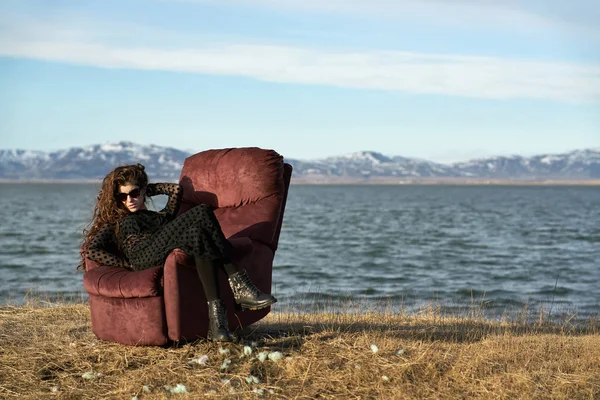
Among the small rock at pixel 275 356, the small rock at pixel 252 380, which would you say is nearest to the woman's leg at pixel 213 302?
the small rock at pixel 275 356

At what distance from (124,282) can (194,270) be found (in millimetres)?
578

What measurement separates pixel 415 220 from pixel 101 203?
1771 inches

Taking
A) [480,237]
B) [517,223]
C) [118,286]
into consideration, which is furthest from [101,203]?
[517,223]

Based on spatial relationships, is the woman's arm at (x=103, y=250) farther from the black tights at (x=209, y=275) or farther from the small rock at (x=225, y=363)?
the small rock at (x=225, y=363)

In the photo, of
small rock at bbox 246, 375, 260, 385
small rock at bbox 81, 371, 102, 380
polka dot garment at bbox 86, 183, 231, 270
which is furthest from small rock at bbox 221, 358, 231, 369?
small rock at bbox 81, 371, 102, 380

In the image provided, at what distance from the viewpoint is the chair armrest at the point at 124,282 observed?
20.2 ft

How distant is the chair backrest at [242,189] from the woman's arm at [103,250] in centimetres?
89

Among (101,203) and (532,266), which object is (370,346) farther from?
(532,266)

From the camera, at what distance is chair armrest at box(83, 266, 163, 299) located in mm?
6172

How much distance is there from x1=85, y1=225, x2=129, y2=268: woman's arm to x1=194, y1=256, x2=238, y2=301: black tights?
0.93 m

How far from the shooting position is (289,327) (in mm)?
7578

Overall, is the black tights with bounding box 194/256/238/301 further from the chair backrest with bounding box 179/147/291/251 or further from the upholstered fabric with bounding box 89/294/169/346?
the chair backrest with bounding box 179/147/291/251

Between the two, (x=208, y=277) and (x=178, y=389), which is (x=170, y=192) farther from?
(x=178, y=389)

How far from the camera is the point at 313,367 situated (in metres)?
5.92
